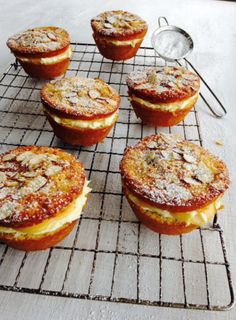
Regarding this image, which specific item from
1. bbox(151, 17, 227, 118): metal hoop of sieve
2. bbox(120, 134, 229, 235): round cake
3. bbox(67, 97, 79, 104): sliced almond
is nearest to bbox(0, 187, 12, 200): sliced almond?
bbox(120, 134, 229, 235): round cake

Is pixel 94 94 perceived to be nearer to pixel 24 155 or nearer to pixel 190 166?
pixel 24 155

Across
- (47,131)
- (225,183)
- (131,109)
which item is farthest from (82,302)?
(131,109)

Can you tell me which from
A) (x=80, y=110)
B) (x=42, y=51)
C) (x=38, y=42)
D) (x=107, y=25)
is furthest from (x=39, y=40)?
(x=80, y=110)

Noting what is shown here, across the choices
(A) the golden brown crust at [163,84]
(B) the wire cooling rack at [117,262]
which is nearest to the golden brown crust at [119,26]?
(A) the golden brown crust at [163,84]

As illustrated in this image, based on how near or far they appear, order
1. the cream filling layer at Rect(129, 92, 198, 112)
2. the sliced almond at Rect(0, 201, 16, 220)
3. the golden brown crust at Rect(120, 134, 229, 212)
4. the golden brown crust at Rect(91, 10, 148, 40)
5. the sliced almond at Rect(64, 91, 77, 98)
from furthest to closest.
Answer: the golden brown crust at Rect(91, 10, 148, 40) < the cream filling layer at Rect(129, 92, 198, 112) < the sliced almond at Rect(64, 91, 77, 98) < the golden brown crust at Rect(120, 134, 229, 212) < the sliced almond at Rect(0, 201, 16, 220)

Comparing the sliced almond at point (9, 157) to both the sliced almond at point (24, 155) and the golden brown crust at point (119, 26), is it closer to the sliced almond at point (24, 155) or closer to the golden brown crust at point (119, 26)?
the sliced almond at point (24, 155)

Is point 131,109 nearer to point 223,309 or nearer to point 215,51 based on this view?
point 215,51

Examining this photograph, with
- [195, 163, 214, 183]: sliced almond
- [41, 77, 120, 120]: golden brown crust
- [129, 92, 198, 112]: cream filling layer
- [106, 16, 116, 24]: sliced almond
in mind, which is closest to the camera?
[195, 163, 214, 183]: sliced almond

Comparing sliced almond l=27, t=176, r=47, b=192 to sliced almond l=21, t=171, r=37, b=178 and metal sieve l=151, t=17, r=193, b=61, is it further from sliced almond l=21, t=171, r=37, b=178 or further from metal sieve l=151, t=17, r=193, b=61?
metal sieve l=151, t=17, r=193, b=61
